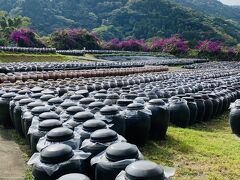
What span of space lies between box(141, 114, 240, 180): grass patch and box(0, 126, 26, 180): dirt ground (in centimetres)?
283

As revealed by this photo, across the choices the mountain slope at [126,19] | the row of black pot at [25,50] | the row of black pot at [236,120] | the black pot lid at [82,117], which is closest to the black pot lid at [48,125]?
the black pot lid at [82,117]

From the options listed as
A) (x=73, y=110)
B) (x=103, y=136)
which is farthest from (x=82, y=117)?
(x=103, y=136)

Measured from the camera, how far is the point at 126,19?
9431 cm

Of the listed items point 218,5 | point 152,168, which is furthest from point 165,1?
point 152,168

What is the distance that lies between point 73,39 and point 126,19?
4193 cm

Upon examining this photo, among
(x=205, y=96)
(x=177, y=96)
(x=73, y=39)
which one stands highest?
(x=177, y=96)

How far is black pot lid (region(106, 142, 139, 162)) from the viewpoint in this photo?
5406 millimetres

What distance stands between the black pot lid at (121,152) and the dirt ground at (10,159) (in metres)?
2.62

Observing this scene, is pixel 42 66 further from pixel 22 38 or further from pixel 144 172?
pixel 144 172

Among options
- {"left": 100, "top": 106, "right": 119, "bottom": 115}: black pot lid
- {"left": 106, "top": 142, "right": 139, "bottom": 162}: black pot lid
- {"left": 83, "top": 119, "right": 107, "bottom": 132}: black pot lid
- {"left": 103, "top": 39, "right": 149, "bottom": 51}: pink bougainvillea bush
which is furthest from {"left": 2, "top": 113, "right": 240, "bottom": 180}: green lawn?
{"left": 103, "top": 39, "right": 149, "bottom": 51}: pink bougainvillea bush

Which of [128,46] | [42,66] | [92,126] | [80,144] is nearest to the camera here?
[80,144]

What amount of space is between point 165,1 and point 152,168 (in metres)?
93.5

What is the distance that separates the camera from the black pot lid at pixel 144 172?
179 inches

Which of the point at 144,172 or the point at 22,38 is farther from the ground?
the point at 144,172
